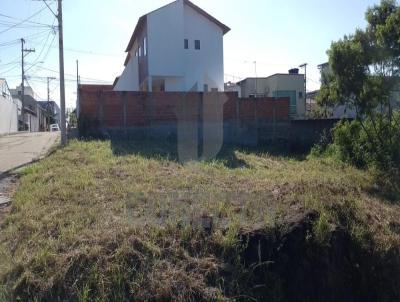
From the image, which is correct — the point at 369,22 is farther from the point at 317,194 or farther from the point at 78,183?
the point at 78,183

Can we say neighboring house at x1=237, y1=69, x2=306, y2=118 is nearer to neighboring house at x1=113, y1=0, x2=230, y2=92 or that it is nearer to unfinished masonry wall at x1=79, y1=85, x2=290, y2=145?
neighboring house at x1=113, y1=0, x2=230, y2=92

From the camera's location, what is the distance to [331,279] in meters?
5.62

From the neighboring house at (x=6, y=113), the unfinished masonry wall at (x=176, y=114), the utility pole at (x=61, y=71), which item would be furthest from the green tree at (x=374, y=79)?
the neighboring house at (x=6, y=113)

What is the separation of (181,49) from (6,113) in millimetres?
19110

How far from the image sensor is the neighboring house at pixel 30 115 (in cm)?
5131

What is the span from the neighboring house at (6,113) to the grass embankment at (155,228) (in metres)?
29.2

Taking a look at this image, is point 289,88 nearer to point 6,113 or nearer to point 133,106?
point 133,106

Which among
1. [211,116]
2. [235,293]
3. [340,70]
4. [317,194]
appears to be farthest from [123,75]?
[235,293]

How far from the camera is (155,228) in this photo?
18.2 ft

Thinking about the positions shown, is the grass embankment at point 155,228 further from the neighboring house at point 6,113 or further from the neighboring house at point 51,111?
the neighboring house at point 51,111

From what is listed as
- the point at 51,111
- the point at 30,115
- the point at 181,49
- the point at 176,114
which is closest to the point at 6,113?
the point at 181,49

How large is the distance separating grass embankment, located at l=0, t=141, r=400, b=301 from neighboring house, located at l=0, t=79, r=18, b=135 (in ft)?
95.7

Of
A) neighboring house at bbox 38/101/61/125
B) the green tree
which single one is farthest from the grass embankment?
neighboring house at bbox 38/101/61/125

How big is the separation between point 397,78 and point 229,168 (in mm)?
4976
